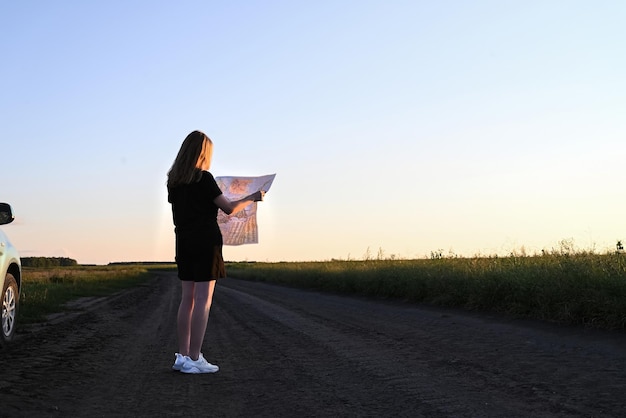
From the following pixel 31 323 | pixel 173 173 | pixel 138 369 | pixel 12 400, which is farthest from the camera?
pixel 31 323

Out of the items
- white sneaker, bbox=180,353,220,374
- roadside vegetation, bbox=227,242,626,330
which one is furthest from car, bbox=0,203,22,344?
roadside vegetation, bbox=227,242,626,330

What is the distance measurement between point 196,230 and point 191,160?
1.95 feet

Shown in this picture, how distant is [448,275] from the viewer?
551 inches

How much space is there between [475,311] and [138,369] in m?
7.19

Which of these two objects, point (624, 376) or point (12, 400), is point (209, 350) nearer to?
point (12, 400)

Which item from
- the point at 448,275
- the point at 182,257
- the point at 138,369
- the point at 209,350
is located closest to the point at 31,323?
the point at 209,350

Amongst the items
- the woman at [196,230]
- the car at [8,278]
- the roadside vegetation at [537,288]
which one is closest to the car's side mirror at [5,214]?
the car at [8,278]

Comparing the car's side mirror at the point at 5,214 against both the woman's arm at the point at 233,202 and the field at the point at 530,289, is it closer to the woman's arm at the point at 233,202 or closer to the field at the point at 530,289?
the woman's arm at the point at 233,202

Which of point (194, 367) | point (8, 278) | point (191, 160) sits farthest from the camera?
point (8, 278)

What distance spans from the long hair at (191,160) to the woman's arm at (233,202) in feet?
0.85

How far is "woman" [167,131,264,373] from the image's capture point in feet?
16.7

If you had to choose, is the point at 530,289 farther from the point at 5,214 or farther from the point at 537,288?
the point at 5,214

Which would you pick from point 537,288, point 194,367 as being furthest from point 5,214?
point 537,288

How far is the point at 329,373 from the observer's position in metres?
5.12
